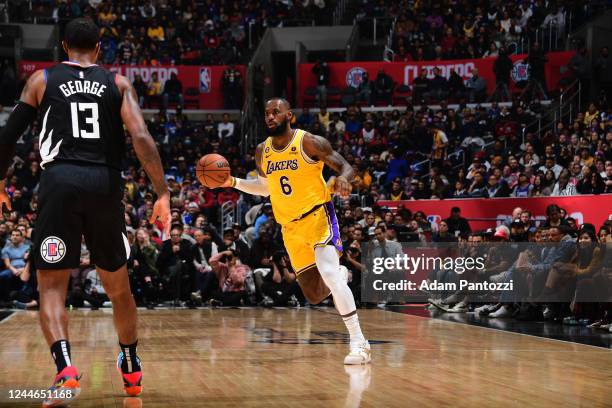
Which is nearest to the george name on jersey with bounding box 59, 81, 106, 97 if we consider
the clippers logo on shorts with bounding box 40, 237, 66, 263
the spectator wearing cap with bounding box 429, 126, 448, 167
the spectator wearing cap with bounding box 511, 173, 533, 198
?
the clippers logo on shorts with bounding box 40, 237, 66, 263

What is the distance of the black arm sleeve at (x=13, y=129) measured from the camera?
473cm

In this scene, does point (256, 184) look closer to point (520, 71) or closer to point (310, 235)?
point (310, 235)

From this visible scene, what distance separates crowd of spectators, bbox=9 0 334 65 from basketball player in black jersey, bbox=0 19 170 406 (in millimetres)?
22382

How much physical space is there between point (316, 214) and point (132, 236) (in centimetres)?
823

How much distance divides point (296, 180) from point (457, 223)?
8054 mm

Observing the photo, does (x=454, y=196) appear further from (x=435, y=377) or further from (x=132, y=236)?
(x=435, y=377)

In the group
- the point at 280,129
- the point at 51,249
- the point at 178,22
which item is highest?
the point at 178,22

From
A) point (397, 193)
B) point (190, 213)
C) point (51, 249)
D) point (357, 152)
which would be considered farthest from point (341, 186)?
point (357, 152)

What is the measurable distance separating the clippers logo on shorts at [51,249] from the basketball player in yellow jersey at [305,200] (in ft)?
10.4

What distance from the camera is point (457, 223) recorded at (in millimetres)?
15180

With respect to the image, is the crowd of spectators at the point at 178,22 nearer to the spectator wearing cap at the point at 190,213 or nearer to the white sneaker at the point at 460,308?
the spectator wearing cap at the point at 190,213

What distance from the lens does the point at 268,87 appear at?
26578 millimetres

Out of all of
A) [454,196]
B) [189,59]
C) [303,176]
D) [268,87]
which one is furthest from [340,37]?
[303,176]

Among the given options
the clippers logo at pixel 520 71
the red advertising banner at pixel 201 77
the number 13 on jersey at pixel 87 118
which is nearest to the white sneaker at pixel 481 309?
the number 13 on jersey at pixel 87 118
